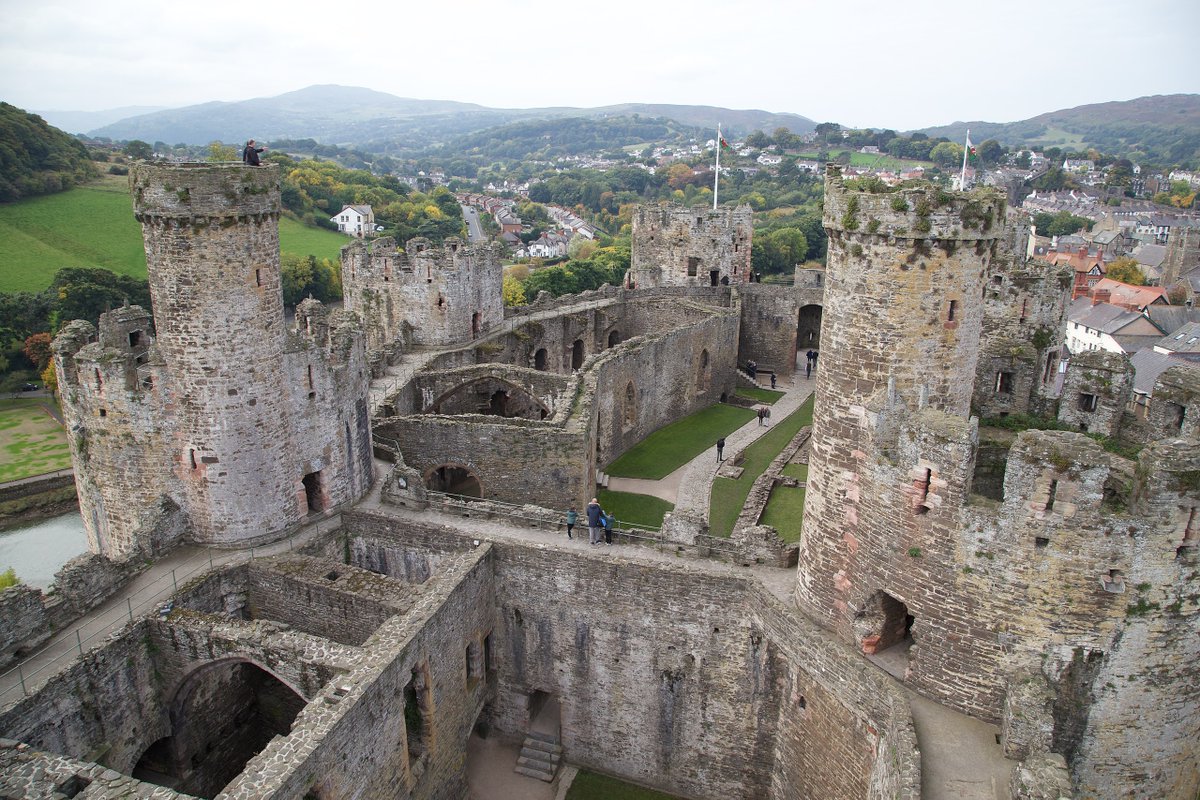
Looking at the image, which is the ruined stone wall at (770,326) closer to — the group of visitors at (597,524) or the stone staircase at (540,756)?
the group of visitors at (597,524)

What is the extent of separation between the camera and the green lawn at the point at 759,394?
39.5 metres

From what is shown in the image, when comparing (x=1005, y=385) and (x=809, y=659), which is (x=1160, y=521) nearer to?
(x=809, y=659)

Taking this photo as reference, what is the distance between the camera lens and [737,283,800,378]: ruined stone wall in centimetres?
4316

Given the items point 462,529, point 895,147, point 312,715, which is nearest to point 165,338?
point 462,529

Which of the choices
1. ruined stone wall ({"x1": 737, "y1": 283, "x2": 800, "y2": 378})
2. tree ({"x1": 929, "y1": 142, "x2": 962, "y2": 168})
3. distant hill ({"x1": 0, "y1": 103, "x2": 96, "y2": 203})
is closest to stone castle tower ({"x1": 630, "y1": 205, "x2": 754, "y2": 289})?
ruined stone wall ({"x1": 737, "y1": 283, "x2": 800, "y2": 378})

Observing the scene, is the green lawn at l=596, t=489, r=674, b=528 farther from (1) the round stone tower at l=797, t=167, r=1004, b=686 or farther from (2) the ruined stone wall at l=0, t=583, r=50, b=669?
(2) the ruined stone wall at l=0, t=583, r=50, b=669

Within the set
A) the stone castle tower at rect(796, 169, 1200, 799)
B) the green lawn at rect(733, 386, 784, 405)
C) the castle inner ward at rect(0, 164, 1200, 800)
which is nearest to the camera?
the stone castle tower at rect(796, 169, 1200, 799)

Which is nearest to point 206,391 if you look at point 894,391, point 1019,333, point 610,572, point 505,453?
point 505,453

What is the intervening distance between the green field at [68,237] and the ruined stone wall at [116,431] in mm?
51976

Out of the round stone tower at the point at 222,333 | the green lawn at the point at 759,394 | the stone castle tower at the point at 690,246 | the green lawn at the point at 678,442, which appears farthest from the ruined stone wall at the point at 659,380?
the round stone tower at the point at 222,333

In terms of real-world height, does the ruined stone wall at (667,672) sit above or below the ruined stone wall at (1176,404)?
below

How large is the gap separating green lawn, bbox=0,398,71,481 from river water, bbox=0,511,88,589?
4438mm

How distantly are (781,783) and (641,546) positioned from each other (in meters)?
5.41

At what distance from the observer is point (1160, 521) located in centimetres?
1162
